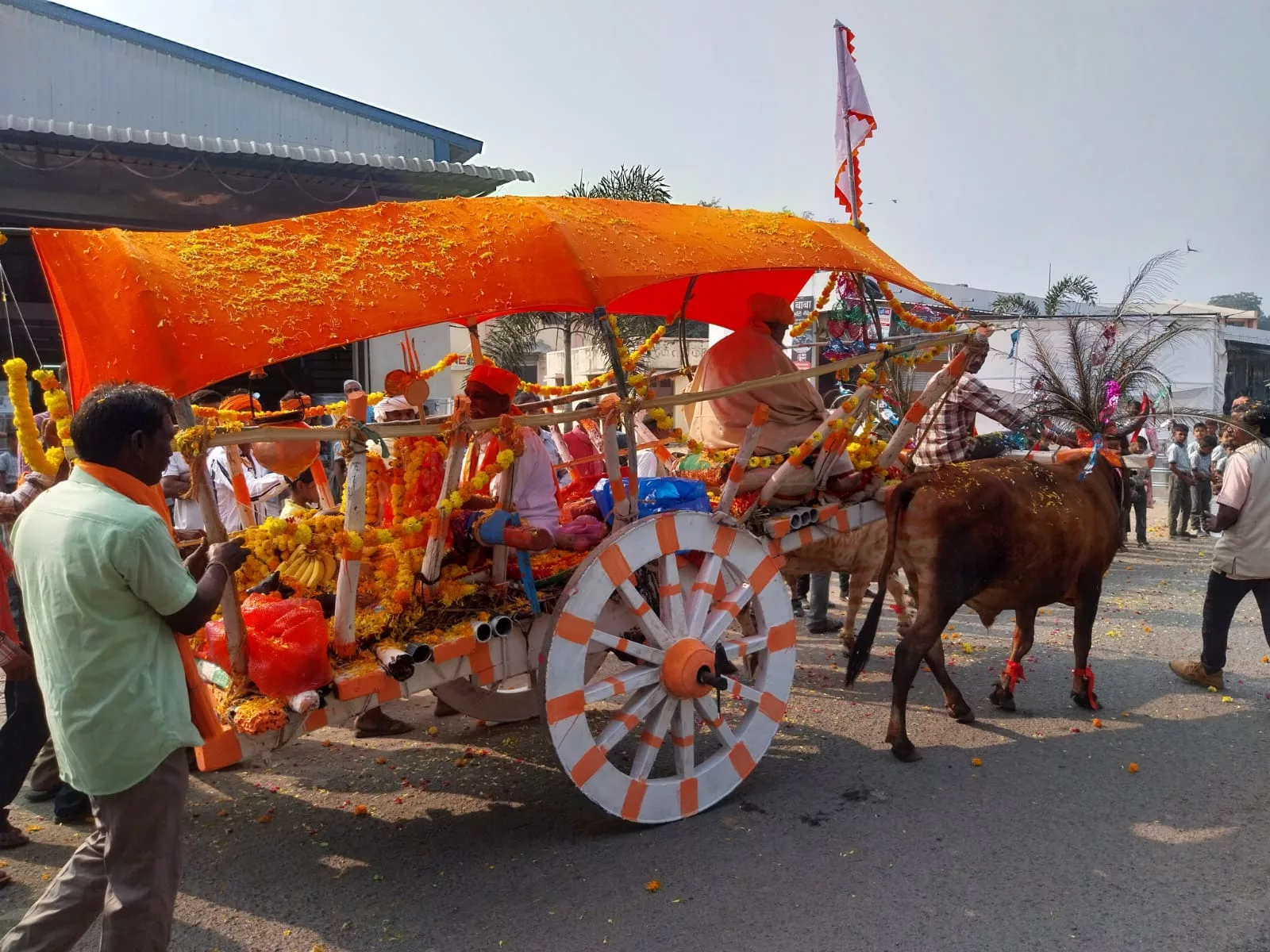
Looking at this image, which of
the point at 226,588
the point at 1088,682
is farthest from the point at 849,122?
the point at 226,588

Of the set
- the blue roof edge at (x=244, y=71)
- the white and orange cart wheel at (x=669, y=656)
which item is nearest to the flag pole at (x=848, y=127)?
the white and orange cart wheel at (x=669, y=656)

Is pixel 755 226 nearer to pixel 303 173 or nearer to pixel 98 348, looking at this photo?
pixel 98 348

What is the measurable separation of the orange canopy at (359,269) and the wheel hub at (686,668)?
4.91ft

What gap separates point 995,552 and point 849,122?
265 centimetres

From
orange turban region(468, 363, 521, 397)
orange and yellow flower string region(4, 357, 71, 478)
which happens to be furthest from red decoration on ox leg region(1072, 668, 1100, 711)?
orange and yellow flower string region(4, 357, 71, 478)

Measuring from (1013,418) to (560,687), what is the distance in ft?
12.8

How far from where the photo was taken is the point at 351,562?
10.8ft

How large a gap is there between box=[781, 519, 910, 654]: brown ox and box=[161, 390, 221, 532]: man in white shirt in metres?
3.50

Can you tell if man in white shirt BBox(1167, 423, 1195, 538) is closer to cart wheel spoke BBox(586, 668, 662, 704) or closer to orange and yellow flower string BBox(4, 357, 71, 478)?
cart wheel spoke BBox(586, 668, 662, 704)

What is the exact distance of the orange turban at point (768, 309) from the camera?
5469 millimetres

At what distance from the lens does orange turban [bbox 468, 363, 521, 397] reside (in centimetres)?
404

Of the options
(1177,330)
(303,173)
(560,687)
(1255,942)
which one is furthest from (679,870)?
(303,173)

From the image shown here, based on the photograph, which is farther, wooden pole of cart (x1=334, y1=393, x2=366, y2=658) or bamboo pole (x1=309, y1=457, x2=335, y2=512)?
bamboo pole (x1=309, y1=457, x2=335, y2=512)

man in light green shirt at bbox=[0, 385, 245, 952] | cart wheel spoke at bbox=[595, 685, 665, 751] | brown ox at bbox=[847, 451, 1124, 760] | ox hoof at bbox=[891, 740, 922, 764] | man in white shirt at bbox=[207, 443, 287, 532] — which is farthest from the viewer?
man in white shirt at bbox=[207, 443, 287, 532]
